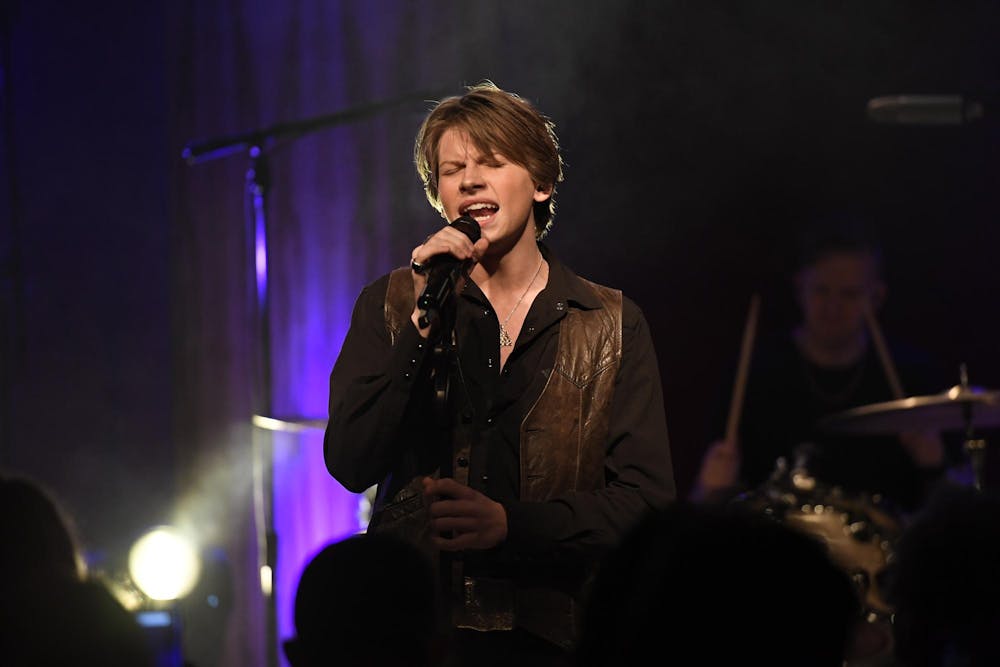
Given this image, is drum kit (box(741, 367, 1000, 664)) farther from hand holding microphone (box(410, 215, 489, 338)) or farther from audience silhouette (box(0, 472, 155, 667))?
audience silhouette (box(0, 472, 155, 667))

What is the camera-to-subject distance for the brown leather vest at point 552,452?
2.31 metres

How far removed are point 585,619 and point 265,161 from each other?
378 cm

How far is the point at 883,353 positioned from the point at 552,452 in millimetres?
3106

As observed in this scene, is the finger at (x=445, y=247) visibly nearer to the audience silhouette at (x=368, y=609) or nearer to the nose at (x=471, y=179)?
the nose at (x=471, y=179)

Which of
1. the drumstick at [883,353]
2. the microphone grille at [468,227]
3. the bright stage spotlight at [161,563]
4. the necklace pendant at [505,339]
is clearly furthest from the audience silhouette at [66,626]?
the drumstick at [883,353]

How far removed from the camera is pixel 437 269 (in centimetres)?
217

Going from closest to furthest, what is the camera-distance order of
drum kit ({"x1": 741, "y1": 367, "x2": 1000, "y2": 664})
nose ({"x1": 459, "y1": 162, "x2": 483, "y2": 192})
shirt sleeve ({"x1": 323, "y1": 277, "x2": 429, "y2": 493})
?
1. shirt sleeve ({"x1": 323, "y1": 277, "x2": 429, "y2": 493})
2. nose ({"x1": 459, "y1": 162, "x2": 483, "y2": 192})
3. drum kit ({"x1": 741, "y1": 367, "x2": 1000, "y2": 664})

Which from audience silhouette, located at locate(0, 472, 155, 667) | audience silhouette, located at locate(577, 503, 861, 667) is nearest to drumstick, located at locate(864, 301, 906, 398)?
audience silhouette, located at locate(577, 503, 861, 667)

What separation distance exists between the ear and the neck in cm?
291

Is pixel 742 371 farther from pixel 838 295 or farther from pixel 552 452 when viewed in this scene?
pixel 552 452

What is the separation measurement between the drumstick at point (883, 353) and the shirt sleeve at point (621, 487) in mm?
Answer: 2832


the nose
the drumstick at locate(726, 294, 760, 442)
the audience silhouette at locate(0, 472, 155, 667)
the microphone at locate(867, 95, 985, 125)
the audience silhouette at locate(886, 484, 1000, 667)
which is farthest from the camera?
the drumstick at locate(726, 294, 760, 442)

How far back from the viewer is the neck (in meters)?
5.21

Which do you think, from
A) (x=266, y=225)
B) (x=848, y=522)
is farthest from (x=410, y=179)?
(x=848, y=522)
